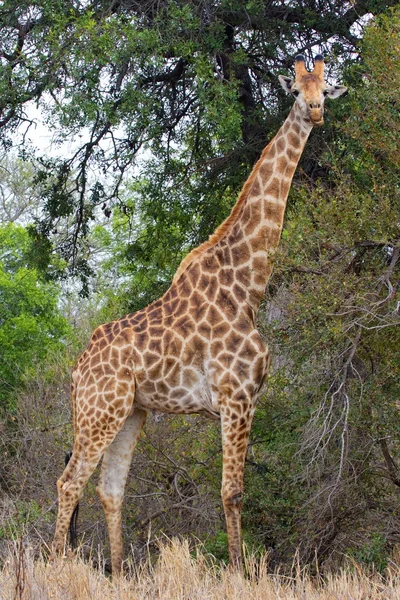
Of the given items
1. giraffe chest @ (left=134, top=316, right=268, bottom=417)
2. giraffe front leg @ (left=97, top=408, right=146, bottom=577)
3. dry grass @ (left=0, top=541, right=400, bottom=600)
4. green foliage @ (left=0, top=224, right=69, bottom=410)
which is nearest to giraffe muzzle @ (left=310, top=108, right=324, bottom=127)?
giraffe chest @ (left=134, top=316, right=268, bottom=417)

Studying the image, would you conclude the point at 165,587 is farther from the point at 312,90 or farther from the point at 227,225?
the point at 312,90

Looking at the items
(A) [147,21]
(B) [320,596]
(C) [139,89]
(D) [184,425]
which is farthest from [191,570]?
(A) [147,21]

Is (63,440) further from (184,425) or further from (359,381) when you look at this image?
(359,381)

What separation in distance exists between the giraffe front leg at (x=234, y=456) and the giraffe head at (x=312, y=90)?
98.1 inches

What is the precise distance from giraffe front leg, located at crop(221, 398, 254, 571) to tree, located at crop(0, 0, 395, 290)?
14.1 feet

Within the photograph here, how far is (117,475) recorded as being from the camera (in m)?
9.72

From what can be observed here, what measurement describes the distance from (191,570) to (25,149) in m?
8.55

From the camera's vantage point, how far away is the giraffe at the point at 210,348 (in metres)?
8.91

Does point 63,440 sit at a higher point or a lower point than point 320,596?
higher

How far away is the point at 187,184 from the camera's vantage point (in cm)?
1452

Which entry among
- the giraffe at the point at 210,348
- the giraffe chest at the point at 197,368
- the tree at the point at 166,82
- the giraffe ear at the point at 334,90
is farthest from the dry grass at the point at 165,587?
the tree at the point at 166,82

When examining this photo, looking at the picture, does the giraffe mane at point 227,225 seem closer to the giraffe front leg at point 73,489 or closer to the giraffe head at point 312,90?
the giraffe head at point 312,90

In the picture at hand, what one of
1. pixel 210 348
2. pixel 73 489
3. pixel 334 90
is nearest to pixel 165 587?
pixel 73 489

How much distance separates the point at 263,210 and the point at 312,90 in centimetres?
112
